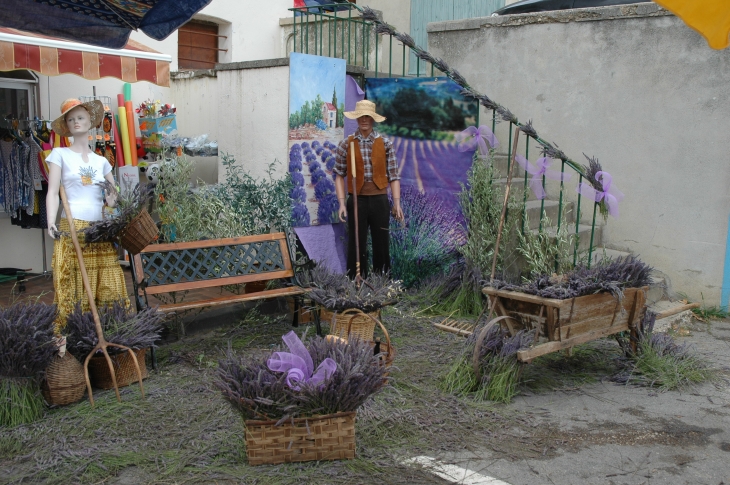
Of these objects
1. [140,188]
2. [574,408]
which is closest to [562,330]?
[574,408]

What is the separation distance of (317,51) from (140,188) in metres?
4.83

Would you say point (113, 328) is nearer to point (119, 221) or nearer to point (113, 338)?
point (113, 338)

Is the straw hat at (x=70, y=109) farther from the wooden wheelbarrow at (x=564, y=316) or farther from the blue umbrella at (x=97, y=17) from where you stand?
the wooden wheelbarrow at (x=564, y=316)

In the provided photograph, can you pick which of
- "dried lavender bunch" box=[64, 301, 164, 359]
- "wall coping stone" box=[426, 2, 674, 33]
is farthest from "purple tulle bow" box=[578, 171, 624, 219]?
"dried lavender bunch" box=[64, 301, 164, 359]

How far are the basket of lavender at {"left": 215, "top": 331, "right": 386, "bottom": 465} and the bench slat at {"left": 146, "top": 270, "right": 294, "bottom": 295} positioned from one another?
6.31ft

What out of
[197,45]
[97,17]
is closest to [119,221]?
[97,17]

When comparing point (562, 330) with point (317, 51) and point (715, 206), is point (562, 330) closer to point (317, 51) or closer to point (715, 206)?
point (715, 206)

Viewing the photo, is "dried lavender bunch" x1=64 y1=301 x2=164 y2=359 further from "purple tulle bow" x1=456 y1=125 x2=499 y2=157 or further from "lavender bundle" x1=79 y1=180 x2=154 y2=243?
"purple tulle bow" x1=456 y1=125 x2=499 y2=157

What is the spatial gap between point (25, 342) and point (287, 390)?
1702 mm

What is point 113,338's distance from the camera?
180 inches

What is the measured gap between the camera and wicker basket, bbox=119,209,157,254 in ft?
15.6

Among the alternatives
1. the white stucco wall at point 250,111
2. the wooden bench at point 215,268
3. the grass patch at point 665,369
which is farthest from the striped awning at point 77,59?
the grass patch at point 665,369

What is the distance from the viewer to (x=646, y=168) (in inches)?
279

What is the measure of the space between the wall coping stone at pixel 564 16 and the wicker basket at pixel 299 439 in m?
5.31
